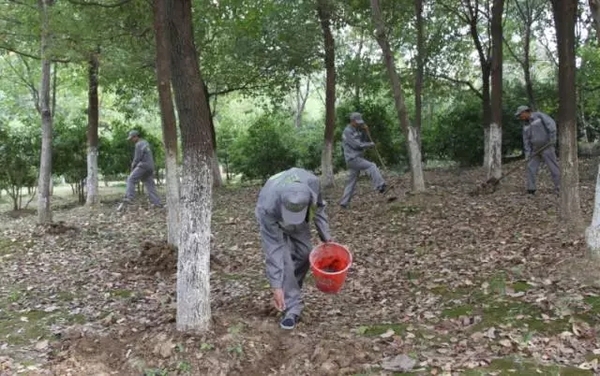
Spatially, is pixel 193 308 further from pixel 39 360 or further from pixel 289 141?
pixel 289 141

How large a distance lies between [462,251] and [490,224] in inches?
55.1

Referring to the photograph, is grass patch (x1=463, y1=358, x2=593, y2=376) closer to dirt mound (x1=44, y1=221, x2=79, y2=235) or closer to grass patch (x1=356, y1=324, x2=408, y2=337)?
grass patch (x1=356, y1=324, x2=408, y2=337)

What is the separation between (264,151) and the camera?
56.0 feet

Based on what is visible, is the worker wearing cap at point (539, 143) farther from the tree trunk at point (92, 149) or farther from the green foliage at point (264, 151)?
the tree trunk at point (92, 149)

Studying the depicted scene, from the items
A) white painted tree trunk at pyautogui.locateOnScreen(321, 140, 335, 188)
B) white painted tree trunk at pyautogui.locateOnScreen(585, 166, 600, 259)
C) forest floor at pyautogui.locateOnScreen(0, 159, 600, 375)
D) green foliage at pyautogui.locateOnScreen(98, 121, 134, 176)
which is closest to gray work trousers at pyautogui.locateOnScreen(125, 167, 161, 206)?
forest floor at pyautogui.locateOnScreen(0, 159, 600, 375)

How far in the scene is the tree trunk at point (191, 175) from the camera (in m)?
4.27

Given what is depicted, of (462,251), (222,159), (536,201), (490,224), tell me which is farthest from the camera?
(222,159)

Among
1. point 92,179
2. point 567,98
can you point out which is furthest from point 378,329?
point 92,179

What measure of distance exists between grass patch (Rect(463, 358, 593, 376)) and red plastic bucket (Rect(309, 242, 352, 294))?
1.20m

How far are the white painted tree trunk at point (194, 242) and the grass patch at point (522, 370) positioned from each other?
2097 millimetres

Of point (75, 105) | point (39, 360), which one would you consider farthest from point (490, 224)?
point (75, 105)

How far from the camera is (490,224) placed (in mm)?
8070

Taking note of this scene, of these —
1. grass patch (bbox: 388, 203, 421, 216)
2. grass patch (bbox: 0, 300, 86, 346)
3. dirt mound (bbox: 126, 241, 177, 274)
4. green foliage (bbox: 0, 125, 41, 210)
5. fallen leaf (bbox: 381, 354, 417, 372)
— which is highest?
green foliage (bbox: 0, 125, 41, 210)

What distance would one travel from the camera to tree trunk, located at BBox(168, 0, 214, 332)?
4273 mm
